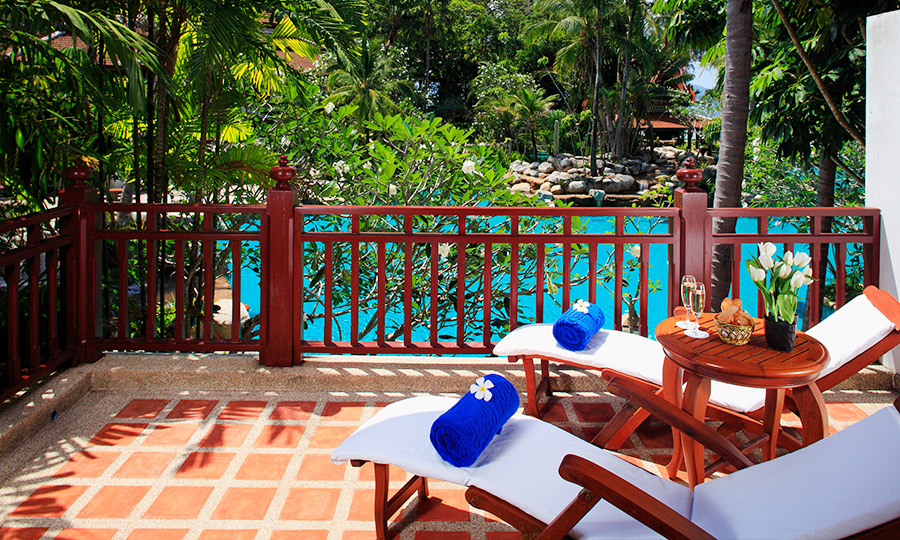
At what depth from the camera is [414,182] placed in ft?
17.3

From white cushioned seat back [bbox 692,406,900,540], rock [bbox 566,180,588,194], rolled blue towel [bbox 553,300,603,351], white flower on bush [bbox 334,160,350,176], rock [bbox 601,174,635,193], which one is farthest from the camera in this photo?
rock [bbox 601,174,635,193]

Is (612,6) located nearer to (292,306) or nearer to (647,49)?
(647,49)

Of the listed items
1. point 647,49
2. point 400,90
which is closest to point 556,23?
point 647,49

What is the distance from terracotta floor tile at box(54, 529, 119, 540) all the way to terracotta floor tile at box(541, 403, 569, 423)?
76.7 inches

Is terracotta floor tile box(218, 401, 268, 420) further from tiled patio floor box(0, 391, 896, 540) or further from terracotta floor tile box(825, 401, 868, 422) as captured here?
terracotta floor tile box(825, 401, 868, 422)

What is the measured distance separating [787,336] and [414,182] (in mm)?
3280

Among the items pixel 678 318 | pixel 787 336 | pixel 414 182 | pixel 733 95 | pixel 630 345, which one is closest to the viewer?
pixel 787 336

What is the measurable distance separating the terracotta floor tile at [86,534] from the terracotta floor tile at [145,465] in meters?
0.40

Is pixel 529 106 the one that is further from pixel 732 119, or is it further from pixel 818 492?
pixel 818 492

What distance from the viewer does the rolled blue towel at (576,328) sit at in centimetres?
317

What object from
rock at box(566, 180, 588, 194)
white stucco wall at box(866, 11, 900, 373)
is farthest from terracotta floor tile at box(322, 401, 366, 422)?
rock at box(566, 180, 588, 194)

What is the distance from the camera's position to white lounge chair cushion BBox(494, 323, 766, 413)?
2814 millimetres

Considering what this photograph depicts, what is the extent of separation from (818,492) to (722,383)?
1.18 m

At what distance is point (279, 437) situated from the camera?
10.3ft
